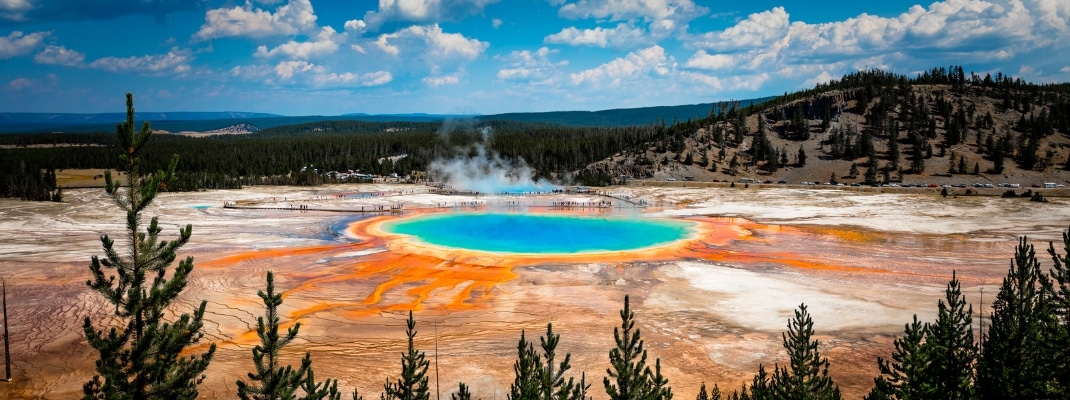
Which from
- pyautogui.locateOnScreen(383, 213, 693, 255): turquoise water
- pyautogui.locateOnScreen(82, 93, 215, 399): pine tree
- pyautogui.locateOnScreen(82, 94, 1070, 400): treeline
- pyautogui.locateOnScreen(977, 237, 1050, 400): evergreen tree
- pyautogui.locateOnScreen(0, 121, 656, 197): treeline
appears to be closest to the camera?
pyautogui.locateOnScreen(82, 93, 215, 399): pine tree

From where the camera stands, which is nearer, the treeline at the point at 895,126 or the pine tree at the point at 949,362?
the pine tree at the point at 949,362

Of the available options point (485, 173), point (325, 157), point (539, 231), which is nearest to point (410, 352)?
point (539, 231)

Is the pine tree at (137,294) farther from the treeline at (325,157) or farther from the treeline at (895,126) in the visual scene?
the treeline at (895,126)

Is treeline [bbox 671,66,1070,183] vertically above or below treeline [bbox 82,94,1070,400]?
above

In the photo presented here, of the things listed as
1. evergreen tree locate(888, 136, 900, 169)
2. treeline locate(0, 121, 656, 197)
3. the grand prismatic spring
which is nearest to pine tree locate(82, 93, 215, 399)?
the grand prismatic spring

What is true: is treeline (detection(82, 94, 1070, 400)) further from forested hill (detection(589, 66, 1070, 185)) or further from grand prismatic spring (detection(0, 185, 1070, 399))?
forested hill (detection(589, 66, 1070, 185))

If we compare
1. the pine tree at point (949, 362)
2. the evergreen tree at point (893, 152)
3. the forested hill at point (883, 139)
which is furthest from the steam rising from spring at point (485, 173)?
the pine tree at point (949, 362)
